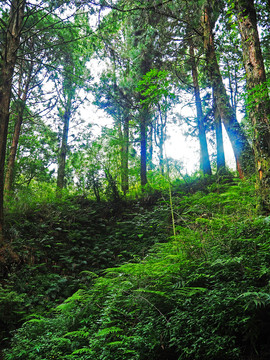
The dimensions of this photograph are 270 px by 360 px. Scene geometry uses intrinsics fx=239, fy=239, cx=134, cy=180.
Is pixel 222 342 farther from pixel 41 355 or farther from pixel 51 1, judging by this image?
Result: pixel 51 1

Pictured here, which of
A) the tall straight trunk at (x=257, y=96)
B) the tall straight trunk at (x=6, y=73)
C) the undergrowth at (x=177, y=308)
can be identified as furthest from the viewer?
the tall straight trunk at (x=6, y=73)

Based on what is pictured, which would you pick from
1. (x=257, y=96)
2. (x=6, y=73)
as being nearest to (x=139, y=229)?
(x=257, y=96)

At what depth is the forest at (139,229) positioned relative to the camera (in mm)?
2229

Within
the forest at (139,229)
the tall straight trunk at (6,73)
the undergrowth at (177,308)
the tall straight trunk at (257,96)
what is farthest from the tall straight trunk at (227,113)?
the tall straight trunk at (6,73)

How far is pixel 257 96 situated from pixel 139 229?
5.15 metres

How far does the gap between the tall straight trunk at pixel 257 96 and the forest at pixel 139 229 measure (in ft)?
0.06

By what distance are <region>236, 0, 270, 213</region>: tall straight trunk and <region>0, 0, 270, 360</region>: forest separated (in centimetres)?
2

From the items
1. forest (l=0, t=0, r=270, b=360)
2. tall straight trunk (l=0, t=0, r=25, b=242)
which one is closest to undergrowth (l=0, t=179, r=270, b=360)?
forest (l=0, t=0, r=270, b=360)

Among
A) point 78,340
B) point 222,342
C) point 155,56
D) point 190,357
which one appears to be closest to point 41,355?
point 78,340

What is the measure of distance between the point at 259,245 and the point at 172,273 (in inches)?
45.1

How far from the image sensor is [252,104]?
159 inches

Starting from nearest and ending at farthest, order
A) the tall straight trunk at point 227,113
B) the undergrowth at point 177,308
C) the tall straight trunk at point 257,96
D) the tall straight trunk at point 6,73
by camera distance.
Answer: the undergrowth at point 177,308
the tall straight trunk at point 257,96
the tall straight trunk at point 6,73
the tall straight trunk at point 227,113

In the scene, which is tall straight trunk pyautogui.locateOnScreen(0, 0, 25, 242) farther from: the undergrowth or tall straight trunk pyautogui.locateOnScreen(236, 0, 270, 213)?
tall straight trunk pyautogui.locateOnScreen(236, 0, 270, 213)

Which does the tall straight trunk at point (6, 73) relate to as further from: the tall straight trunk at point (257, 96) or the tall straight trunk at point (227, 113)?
the tall straight trunk at point (227, 113)
